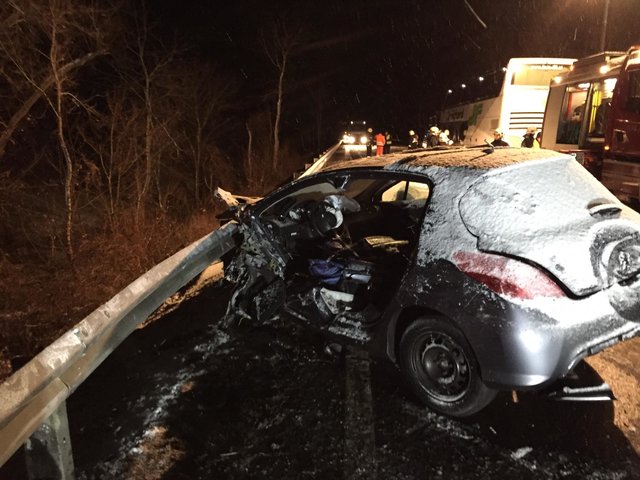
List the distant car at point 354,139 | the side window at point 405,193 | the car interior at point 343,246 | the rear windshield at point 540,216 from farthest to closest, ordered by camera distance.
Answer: the distant car at point 354,139
the side window at point 405,193
the car interior at point 343,246
the rear windshield at point 540,216

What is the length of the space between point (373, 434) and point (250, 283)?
1957mm

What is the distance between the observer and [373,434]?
121 inches

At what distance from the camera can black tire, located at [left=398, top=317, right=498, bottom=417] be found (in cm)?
305

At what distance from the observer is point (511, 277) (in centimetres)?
280

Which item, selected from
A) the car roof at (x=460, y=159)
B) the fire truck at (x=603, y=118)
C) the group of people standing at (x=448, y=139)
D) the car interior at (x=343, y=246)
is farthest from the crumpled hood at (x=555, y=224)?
the fire truck at (x=603, y=118)

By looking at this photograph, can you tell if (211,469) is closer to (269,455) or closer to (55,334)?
(269,455)

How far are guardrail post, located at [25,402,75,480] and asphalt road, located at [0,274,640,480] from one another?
490 mm

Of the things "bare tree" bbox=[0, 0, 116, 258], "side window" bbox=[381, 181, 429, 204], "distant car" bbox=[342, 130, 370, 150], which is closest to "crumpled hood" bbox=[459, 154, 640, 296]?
"side window" bbox=[381, 181, 429, 204]

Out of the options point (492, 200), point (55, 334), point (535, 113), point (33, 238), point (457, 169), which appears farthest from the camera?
point (535, 113)

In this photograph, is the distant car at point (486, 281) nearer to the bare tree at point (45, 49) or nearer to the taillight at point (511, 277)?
the taillight at point (511, 277)

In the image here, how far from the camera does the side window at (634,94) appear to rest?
30.6ft

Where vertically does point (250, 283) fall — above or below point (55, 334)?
above

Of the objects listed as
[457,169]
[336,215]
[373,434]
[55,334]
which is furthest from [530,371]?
[55,334]

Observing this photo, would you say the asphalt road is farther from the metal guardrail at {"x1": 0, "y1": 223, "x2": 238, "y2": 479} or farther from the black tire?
the metal guardrail at {"x1": 0, "y1": 223, "x2": 238, "y2": 479}
